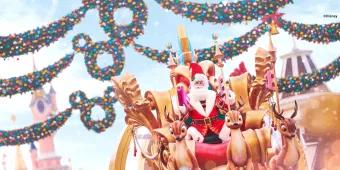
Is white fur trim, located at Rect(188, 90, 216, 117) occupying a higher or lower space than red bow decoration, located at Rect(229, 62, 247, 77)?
lower

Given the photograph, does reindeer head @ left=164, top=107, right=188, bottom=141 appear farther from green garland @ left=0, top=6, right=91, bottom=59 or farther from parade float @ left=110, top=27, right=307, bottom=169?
green garland @ left=0, top=6, right=91, bottom=59

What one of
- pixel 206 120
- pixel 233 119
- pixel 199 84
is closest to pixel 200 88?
pixel 199 84

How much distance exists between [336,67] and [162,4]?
2.54 meters

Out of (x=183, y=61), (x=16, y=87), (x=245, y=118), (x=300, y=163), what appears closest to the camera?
(x=300, y=163)

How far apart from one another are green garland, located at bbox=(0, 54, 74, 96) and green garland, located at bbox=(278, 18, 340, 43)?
3036 mm

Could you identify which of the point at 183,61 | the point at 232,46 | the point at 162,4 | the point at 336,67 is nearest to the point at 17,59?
the point at 162,4

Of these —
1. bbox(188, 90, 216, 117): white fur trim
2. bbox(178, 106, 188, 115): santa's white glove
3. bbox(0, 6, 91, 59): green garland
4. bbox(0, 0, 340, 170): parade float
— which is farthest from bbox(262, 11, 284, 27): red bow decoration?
bbox(178, 106, 188, 115): santa's white glove

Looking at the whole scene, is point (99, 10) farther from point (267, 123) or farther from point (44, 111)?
point (44, 111)

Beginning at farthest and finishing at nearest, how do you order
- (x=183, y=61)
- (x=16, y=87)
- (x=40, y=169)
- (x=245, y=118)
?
(x=40, y=169) < (x=16, y=87) < (x=183, y=61) < (x=245, y=118)

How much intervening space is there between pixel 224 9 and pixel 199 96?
3.43 m

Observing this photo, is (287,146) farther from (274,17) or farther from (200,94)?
(274,17)

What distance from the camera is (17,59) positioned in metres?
7.78

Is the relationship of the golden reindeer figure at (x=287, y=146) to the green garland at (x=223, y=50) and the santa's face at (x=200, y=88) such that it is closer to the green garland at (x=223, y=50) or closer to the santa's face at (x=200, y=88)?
the santa's face at (x=200, y=88)

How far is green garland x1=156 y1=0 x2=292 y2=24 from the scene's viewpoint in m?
7.77
